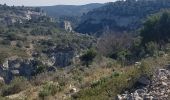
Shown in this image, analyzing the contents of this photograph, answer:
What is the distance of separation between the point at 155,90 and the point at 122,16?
107 metres

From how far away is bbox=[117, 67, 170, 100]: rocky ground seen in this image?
7.94m

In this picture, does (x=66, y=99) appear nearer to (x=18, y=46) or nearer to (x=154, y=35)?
(x=154, y=35)

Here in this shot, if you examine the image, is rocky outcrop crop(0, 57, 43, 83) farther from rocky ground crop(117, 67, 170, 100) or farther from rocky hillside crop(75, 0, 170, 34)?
rocky ground crop(117, 67, 170, 100)

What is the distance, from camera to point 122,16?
11444 centimetres

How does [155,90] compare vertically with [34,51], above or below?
above

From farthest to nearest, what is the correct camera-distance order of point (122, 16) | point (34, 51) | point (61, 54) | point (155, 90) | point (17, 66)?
point (122, 16), point (34, 51), point (61, 54), point (17, 66), point (155, 90)

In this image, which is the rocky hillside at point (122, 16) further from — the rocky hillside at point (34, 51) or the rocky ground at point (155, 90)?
the rocky ground at point (155, 90)

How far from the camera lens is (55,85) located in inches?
479

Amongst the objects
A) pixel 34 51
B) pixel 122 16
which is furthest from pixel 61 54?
pixel 122 16

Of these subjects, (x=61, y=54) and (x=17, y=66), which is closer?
(x=17, y=66)

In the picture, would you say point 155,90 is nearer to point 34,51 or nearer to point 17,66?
point 17,66

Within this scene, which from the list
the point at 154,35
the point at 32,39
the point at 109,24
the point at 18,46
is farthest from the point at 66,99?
the point at 109,24

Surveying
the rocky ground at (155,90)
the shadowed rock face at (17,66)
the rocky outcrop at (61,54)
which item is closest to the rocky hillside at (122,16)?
the rocky outcrop at (61,54)

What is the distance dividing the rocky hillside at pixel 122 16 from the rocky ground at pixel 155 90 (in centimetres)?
9063
